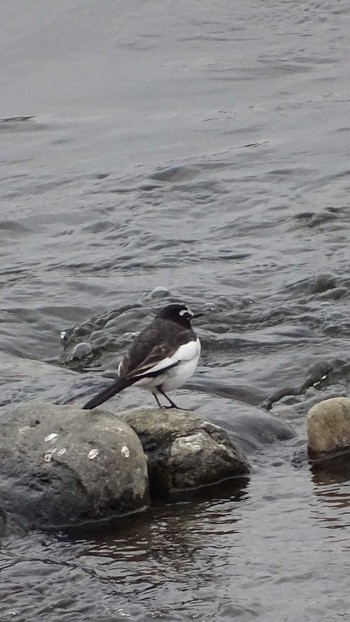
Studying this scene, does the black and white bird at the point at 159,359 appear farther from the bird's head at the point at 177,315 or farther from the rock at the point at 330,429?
the rock at the point at 330,429

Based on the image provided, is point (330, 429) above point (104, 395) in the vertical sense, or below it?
below

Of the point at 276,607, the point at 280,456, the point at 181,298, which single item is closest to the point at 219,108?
the point at 181,298

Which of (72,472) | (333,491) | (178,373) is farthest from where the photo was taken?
(178,373)

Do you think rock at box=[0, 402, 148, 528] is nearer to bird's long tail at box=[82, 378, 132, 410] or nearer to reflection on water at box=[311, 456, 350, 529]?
bird's long tail at box=[82, 378, 132, 410]

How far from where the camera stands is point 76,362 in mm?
11312

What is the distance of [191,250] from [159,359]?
18.5 feet

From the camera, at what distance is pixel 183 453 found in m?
Answer: 8.05

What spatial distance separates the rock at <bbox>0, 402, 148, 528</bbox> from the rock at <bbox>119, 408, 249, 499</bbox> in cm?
28

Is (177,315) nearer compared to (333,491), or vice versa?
(333,491)

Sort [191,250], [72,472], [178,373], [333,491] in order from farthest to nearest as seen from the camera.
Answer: [191,250] → [178,373] → [333,491] → [72,472]

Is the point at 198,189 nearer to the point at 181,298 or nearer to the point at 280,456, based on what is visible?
the point at 181,298

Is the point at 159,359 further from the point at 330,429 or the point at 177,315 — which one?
the point at 330,429

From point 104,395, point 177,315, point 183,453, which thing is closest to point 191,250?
point 177,315

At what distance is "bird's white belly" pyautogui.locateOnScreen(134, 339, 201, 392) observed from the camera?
8.31m
